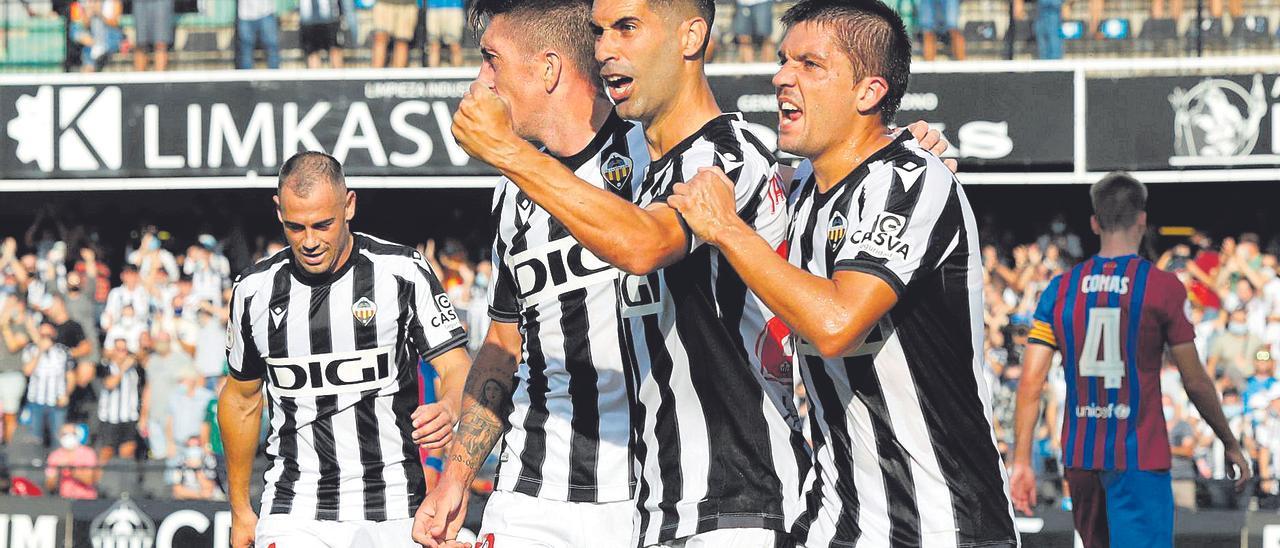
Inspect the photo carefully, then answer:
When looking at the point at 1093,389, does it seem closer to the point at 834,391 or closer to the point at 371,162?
the point at 834,391

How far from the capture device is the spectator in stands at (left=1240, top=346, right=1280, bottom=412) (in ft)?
37.6

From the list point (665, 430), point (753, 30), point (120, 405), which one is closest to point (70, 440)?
point (120, 405)

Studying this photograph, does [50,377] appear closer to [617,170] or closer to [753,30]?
[753,30]

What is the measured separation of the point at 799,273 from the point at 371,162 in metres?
11.3

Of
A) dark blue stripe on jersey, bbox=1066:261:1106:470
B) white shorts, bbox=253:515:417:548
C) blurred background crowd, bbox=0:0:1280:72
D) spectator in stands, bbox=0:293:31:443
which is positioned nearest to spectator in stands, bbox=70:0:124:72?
blurred background crowd, bbox=0:0:1280:72

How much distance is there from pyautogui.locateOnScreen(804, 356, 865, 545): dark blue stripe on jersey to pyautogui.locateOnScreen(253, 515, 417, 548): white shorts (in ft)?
8.10

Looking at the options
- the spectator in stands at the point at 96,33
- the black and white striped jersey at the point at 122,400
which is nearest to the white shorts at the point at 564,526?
the black and white striped jersey at the point at 122,400

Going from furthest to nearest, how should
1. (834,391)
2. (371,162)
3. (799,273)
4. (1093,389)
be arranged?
(371,162)
(1093,389)
(834,391)
(799,273)

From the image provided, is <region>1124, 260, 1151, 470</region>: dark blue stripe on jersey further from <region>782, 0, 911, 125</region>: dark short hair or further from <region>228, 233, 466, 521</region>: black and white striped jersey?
<region>782, 0, 911, 125</region>: dark short hair

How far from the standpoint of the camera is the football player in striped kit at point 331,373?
5.53 meters

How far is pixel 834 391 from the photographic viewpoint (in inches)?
132

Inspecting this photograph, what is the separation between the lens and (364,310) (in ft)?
18.4

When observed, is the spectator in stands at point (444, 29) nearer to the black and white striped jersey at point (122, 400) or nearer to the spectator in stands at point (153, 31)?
the spectator in stands at point (153, 31)

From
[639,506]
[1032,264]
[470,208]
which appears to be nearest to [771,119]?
[1032,264]
